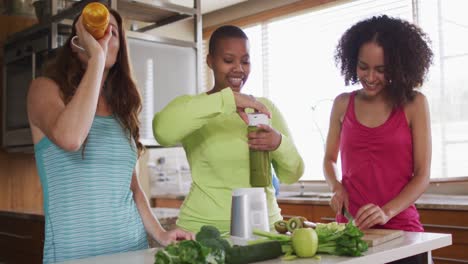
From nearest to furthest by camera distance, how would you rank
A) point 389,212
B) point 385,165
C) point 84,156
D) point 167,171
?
point 84,156
point 389,212
point 385,165
point 167,171

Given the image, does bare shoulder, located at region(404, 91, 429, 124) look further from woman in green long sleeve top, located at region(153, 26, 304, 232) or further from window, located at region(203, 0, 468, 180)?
window, located at region(203, 0, 468, 180)

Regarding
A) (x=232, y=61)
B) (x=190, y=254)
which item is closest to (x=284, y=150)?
(x=232, y=61)

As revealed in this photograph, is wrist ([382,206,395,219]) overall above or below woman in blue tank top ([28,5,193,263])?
below

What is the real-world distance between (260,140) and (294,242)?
12.5 inches

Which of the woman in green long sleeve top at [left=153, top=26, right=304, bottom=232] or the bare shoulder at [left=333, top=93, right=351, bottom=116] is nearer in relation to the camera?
the woman in green long sleeve top at [left=153, top=26, right=304, bottom=232]

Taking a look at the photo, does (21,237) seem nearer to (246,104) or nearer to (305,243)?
(246,104)

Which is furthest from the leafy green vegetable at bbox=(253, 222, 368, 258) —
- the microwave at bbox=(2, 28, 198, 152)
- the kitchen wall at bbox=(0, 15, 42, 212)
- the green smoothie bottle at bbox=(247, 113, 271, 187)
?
the kitchen wall at bbox=(0, 15, 42, 212)

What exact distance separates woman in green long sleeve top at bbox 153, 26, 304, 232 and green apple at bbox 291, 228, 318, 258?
12.2 inches

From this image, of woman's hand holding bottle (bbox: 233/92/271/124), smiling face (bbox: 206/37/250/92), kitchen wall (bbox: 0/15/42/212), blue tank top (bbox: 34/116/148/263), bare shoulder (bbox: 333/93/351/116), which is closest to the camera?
blue tank top (bbox: 34/116/148/263)

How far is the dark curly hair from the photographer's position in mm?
1711

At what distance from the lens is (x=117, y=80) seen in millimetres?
1528

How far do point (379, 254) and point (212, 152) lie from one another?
59 cm

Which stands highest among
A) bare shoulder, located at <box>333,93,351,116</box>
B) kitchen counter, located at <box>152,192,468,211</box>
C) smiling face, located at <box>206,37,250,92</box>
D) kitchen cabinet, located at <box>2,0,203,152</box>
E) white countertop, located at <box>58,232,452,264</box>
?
kitchen cabinet, located at <box>2,0,203,152</box>

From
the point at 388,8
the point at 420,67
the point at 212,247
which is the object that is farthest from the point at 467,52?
the point at 212,247
